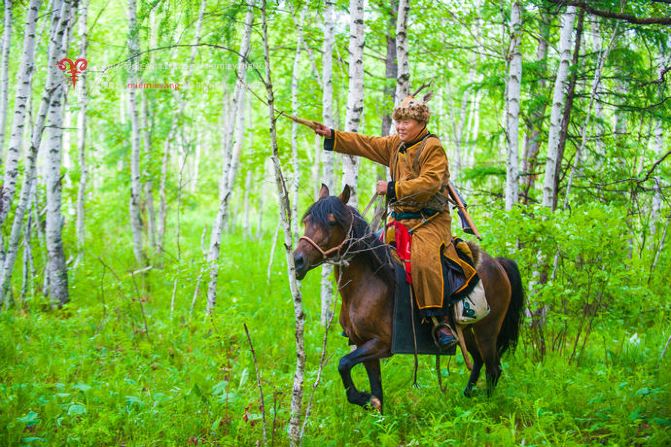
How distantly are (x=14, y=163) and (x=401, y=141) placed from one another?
4886 millimetres

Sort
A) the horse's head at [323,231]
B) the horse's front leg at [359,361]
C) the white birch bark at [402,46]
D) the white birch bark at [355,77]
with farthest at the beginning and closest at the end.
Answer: the white birch bark at [402,46] → the white birch bark at [355,77] → the horse's front leg at [359,361] → the horse's head at [323,231]

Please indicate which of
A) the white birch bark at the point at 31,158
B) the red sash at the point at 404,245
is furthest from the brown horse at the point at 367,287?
the white birch bark at the point at 31,158

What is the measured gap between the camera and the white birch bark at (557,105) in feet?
23.4

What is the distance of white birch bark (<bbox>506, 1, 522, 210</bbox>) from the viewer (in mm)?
7371

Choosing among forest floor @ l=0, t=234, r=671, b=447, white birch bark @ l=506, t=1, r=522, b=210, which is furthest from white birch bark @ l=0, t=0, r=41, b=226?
white birch bark @ l=506, t=1, r=522, b=210

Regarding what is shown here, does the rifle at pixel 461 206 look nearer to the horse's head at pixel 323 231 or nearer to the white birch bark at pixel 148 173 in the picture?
the horse's head at pixel 323 231

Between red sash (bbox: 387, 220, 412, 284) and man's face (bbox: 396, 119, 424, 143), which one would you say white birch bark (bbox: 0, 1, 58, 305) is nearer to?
man's face (bbox: 396, 119, 424, 143)

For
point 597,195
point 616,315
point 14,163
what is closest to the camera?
point 616,315

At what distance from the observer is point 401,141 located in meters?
4.93

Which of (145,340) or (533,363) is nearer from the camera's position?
(533,363)

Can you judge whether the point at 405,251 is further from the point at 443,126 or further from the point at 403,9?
the point at 443,126

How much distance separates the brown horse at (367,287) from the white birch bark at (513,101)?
7.06ft

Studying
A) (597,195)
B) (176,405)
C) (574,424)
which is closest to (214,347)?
(176,405)

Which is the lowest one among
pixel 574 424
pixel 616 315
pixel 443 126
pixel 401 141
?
pixel 574 424
